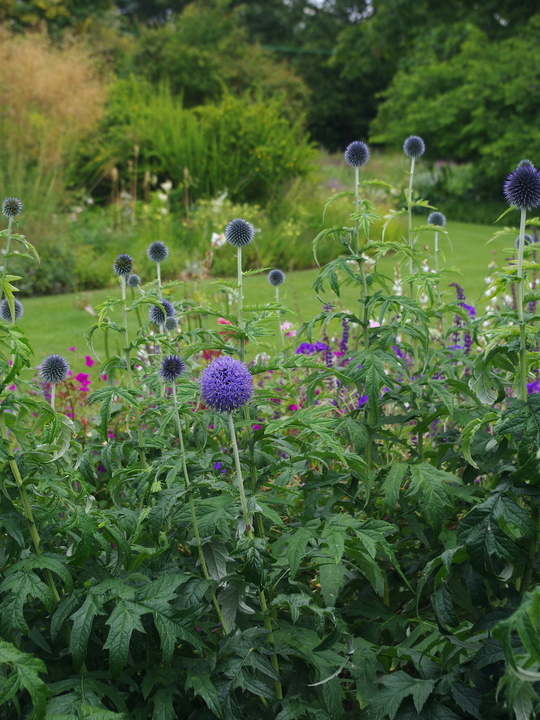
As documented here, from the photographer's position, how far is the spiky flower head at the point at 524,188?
1.88m

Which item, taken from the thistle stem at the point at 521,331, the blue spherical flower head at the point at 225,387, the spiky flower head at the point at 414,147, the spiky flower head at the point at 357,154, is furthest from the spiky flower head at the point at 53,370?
the spiky flower head at the point at 414,147

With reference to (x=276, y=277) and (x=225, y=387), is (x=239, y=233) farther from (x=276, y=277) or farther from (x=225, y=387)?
(x=276, y=277)

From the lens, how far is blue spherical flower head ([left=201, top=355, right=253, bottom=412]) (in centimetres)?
165

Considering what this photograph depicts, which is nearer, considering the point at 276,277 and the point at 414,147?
the point at 414,147

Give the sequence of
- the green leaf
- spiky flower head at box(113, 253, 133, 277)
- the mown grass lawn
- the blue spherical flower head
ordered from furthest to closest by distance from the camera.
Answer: the mown grass lawn
spiky flower head at box(113, 253, 133, 277)
the blue spherical flower head
the green leaf

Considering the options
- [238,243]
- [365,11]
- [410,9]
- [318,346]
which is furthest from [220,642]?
[365,11]

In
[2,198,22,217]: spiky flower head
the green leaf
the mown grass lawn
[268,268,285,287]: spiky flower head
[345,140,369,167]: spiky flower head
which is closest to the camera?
the green leaf

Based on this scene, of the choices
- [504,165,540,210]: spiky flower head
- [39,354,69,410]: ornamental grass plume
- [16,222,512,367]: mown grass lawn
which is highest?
[504,165,540,210]: spiky flower head

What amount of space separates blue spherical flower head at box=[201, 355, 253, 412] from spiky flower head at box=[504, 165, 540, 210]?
89 centimetres

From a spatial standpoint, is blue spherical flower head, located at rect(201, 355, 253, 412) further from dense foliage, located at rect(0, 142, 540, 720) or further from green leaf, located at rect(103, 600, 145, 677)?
green leaf, located at rect(103, 600, 145, 677)

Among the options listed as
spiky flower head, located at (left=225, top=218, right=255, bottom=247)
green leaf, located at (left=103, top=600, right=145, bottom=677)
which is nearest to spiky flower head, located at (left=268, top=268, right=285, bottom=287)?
spiky flower head, located at (left=225, top=218, right=255, bottom=247)

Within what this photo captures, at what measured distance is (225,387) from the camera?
1.65 m

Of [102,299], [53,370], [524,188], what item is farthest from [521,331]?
[102,299]

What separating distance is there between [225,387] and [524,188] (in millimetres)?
976
